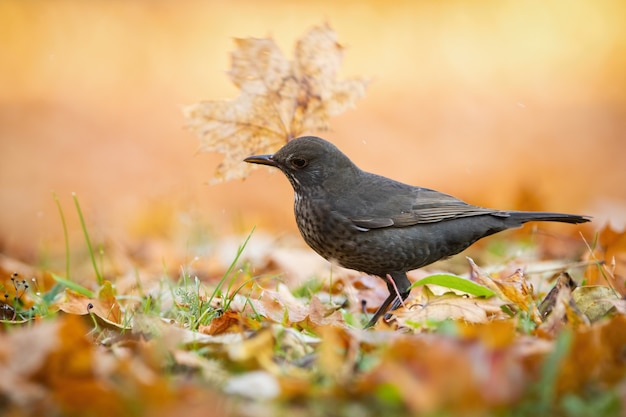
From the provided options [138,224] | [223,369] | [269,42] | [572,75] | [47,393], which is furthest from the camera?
[572,75]

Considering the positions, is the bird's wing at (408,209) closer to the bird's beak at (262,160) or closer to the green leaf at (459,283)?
the bird's beak at (262,160)

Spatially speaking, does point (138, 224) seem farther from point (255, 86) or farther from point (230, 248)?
point (255, 86)

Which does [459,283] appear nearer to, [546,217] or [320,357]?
[320,357]

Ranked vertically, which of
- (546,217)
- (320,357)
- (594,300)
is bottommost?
(320,357)

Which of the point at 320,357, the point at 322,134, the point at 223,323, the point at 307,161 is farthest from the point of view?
the point at 322,134

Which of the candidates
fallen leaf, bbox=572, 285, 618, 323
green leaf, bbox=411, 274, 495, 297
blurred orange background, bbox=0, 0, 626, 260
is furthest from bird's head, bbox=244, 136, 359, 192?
blurred orange background, bbox=0, 0, 626, 260

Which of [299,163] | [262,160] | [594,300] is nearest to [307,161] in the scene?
[299,163]

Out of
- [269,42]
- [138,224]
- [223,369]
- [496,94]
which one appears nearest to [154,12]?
[496,94]
